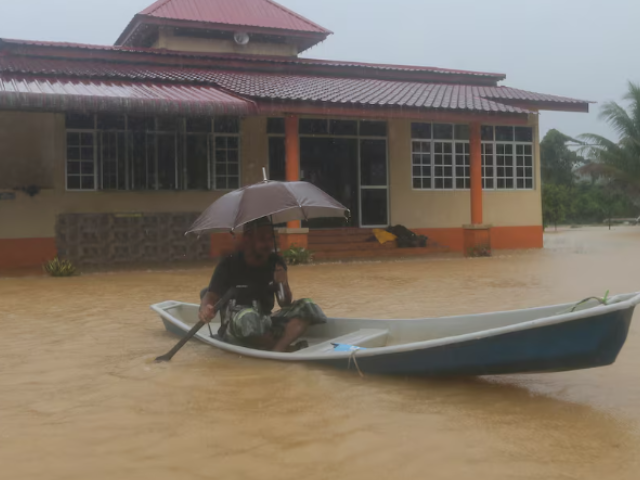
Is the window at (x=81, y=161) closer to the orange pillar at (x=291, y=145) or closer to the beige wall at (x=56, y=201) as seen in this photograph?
the beige wall at (x=56, y=201)

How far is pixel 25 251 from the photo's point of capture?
42.4 feet

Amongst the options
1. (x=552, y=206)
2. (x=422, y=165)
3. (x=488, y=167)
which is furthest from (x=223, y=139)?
(x=552, y=206)

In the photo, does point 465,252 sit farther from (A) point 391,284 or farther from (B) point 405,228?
(A) point 391,284

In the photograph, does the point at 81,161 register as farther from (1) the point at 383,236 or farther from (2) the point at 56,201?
(1) the point at 383,236

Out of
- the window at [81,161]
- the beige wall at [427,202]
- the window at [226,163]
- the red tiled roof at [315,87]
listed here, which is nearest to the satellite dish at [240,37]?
the red tiled roof at [315,87]

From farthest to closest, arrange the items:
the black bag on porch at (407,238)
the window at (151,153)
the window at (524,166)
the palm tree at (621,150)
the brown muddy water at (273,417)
Answer: the palm tree at (621,150)
the window at (524,166)
the black bag on porch at (407,238)
the window at (151,153)
the brown muddy water at (273,417)

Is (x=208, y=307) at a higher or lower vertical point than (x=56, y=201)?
lower

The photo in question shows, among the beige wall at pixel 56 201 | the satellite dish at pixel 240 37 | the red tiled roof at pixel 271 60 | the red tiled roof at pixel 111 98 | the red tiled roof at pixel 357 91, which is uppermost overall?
the satellite dish at pixel 240 37

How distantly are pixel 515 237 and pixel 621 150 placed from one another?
1422 centimetres

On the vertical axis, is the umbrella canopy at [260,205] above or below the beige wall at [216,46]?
below

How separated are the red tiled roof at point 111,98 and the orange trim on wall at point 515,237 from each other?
7460 millimetres

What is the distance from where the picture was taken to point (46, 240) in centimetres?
1305

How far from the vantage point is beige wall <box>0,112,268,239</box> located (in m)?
12.8

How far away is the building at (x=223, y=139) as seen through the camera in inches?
495
